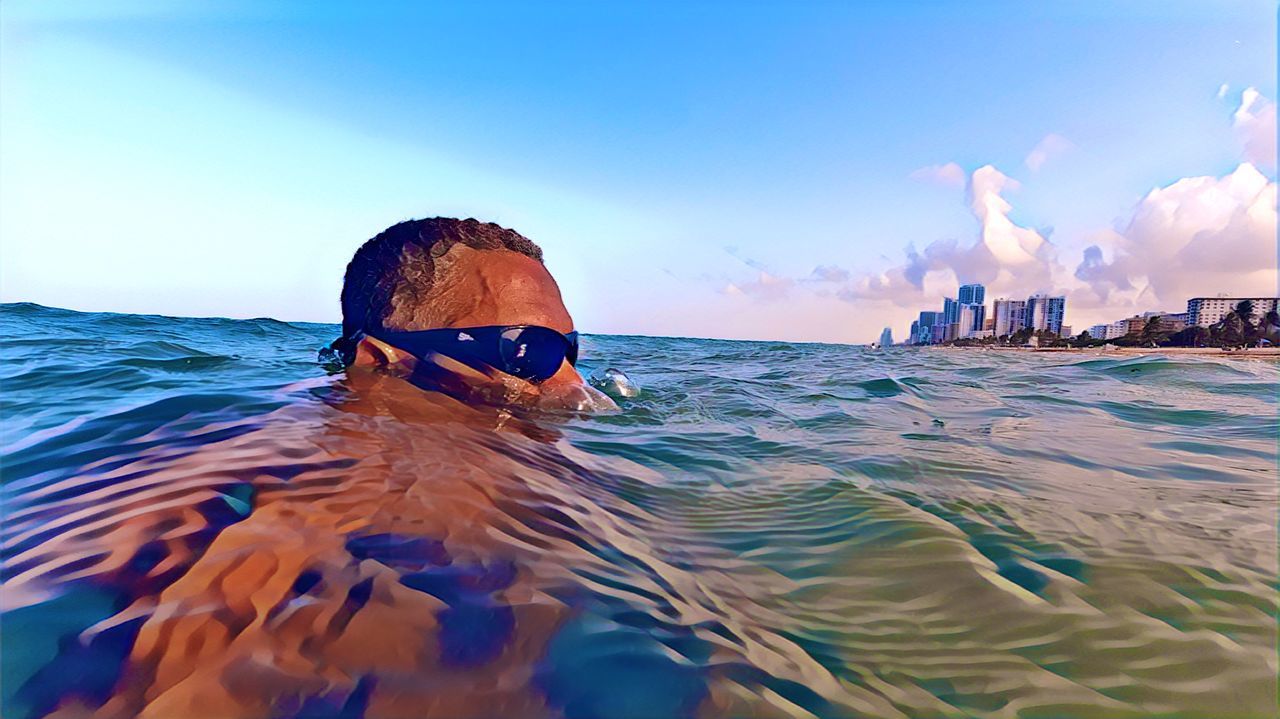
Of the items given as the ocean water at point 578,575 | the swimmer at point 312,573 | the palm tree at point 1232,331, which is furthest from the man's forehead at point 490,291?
the palm tree at point 1232,331

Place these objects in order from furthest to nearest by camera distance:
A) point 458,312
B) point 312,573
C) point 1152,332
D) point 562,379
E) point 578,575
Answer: point 1152,332
point 562,379
point 458,312
point 578,575
point 312,573

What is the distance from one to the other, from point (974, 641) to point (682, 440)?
2.67 meters

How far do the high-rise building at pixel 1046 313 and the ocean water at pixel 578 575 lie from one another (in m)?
101

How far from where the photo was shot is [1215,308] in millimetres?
63719

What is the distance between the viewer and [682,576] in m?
1.83

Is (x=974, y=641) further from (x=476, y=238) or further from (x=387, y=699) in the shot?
(x=476, y=238)

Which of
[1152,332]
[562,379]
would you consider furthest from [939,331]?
[562,379]

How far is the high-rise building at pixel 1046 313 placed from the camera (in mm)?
85062

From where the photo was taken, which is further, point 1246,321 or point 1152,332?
point 1152,332

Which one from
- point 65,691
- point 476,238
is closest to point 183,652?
point 65,691

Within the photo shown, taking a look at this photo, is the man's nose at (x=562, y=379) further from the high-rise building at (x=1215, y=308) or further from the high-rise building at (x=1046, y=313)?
the high-rise building at (x=1046, y=313)

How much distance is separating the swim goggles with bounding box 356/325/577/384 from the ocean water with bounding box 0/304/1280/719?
0.64 metres

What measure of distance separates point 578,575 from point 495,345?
104 inches

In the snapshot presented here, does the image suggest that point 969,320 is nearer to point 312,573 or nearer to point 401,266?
point 401,266
